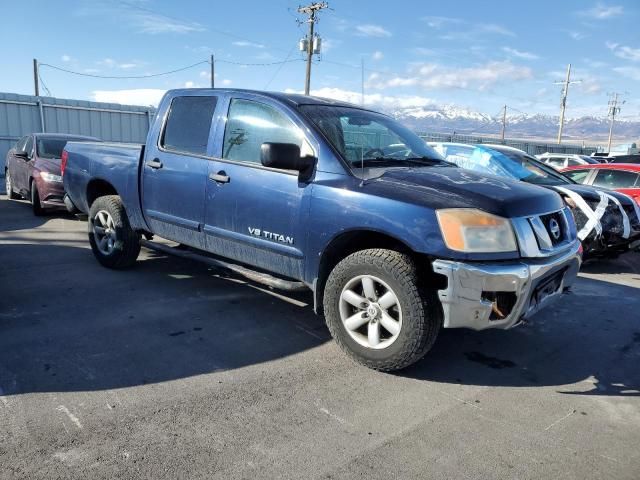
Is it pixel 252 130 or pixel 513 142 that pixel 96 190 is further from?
pixel 513 142

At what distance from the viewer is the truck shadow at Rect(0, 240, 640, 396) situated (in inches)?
131

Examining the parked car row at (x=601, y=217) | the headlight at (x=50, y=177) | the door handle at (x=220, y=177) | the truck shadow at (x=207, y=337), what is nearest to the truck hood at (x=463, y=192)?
the truck shadow at (x=207, y=337)

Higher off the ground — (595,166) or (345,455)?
(595,166)

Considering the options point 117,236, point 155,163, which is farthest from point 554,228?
point 117,236

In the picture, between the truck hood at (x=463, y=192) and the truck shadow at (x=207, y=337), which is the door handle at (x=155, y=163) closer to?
the truck shadow at (x=207, y=337)

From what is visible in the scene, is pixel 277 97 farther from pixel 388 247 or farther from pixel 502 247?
pixel 502 247

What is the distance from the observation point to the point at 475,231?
119 inches

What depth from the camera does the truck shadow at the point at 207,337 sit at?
3.33m

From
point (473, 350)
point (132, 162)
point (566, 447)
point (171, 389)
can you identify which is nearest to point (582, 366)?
point (473, 350)

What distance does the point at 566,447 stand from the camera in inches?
103

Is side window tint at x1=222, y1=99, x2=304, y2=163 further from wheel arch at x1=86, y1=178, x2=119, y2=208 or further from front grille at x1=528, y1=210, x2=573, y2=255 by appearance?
wheel arch at x1=86, y1=178, x2=119, y2=208

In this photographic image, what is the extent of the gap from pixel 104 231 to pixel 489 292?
4.15m

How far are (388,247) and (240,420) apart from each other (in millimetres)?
1448

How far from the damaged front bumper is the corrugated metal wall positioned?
1700 cm
